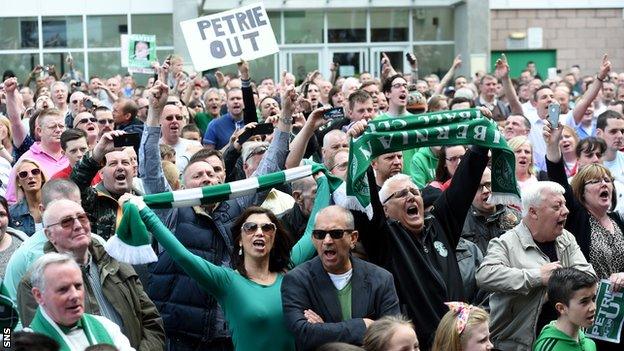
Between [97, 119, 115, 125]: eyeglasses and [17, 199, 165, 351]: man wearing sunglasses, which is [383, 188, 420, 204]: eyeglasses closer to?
[17, 199, 165, 351]: man wearing sunglasses

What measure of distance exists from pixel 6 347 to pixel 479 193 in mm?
4239

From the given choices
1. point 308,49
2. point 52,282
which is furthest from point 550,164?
point 308,49

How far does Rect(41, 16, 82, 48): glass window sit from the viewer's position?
3216cm

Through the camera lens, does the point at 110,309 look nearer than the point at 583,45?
Yes

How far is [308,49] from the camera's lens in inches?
1272

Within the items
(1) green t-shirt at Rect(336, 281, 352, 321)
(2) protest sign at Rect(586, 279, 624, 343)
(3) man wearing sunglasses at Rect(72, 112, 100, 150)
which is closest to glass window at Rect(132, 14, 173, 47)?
(3) man wearing sunglasses at Rect(72, 112, 100, 150)

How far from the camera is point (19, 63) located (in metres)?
32.2

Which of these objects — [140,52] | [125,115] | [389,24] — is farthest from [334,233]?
[389,24]

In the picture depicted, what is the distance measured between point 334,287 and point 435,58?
26.1 metres

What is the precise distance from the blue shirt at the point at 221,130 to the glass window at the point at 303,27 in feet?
61.1

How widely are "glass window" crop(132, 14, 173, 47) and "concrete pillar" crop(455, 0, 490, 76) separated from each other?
7.48 m

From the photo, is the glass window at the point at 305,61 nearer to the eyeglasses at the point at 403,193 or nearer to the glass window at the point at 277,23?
the glass window at the point at 277,23

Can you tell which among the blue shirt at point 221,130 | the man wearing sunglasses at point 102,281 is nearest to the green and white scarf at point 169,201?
the man wearing sunglasses at point 102,281

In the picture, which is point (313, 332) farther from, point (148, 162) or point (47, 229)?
point (148, 162)
